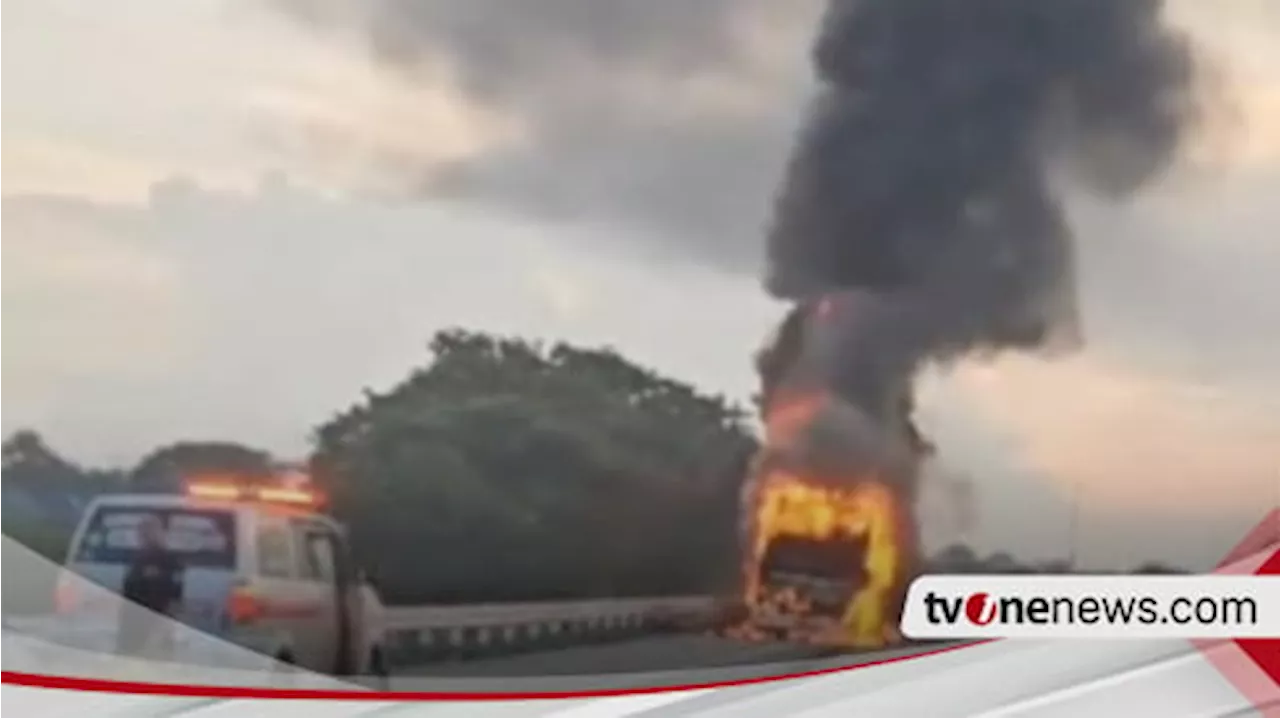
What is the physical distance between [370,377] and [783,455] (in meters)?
0.60

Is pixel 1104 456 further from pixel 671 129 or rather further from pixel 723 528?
pixel 671 129

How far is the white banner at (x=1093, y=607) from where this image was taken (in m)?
2.67

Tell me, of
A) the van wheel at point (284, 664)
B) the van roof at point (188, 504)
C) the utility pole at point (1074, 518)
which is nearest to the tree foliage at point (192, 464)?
the van roof at point (188, 504)

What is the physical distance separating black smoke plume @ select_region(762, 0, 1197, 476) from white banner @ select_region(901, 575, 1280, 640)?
0.89 feet

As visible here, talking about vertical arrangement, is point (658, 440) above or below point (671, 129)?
below

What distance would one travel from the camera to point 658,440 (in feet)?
8.52

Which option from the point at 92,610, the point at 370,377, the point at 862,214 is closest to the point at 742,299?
the point at 862,214

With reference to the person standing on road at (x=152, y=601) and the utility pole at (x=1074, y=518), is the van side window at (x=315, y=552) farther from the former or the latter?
the utility pole at (x=1074, y=518)

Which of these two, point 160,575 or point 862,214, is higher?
point 862,214

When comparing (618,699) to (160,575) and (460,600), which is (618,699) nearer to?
(460,600)

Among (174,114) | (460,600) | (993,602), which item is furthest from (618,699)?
(174,114)

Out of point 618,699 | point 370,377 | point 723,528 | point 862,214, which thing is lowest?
point 618,699

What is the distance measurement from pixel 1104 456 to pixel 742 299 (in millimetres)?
578

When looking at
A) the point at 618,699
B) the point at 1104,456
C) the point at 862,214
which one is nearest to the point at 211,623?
the point at 618,699
